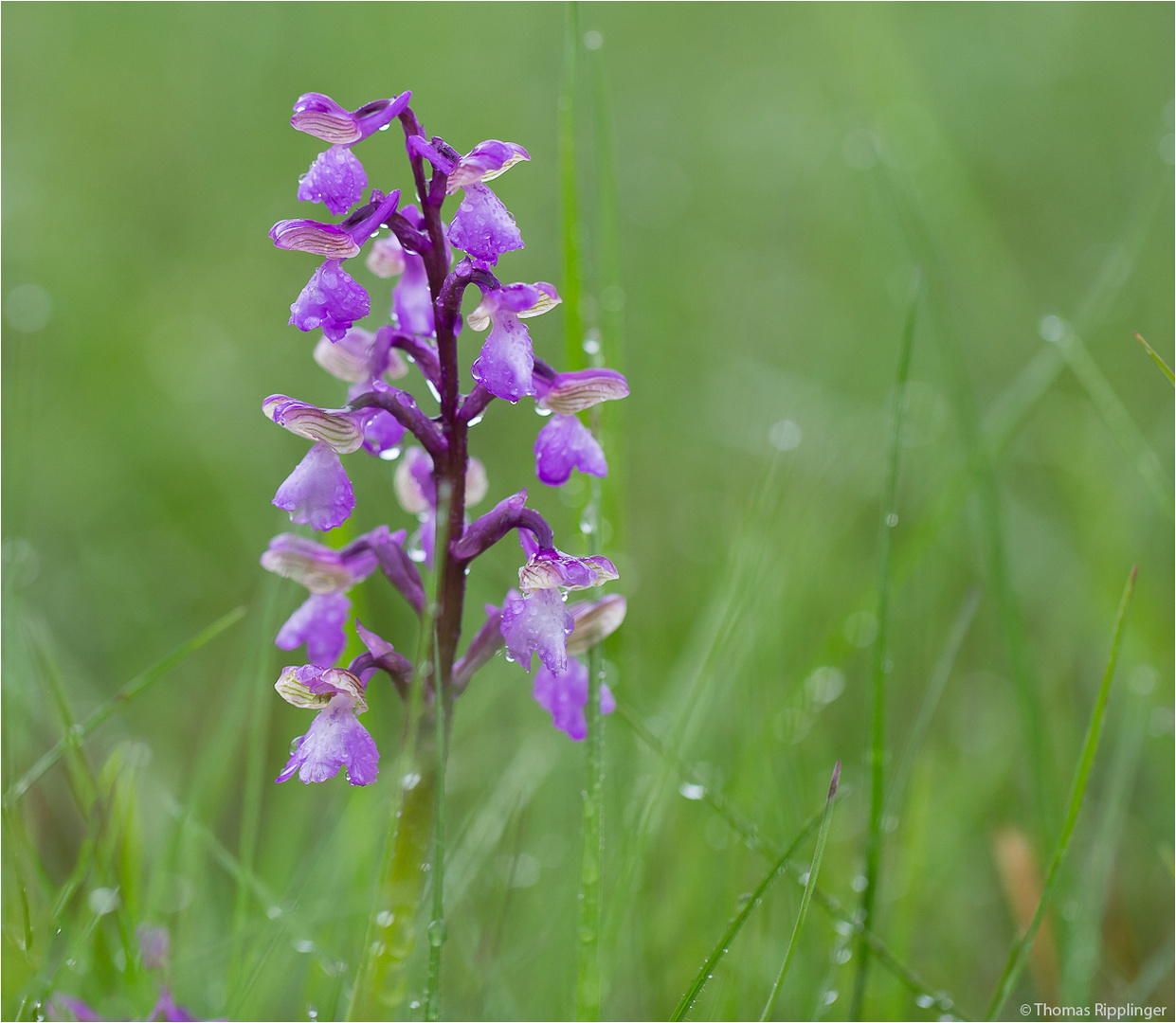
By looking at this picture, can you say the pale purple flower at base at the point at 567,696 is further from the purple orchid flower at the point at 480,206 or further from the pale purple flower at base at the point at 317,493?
the purple orchid flower at the point at 480,206

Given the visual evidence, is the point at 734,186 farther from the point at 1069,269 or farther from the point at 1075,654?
the point at 1075,654

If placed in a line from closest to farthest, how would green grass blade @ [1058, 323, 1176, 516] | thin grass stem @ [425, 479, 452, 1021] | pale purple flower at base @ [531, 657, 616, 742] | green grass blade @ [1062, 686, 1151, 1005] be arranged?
1. thin grass stem @ [425, 479, 452, 1021]
2. pale purple flower at base @ [531, 657, 616, 742]
3. green grass blade @ [1062, 686, 1151, 1005]
4. green grass blade @ [1058, 323, 1176, 516]

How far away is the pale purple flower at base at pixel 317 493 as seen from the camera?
139cm

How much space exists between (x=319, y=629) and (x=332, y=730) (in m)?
0.29

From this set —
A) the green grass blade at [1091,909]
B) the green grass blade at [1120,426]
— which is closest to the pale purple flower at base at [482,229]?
the green grass blade at [1120,426]

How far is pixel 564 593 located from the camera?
55.8 inches

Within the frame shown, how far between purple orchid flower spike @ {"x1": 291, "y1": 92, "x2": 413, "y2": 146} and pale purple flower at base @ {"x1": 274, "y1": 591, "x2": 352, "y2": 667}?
27.5 inches

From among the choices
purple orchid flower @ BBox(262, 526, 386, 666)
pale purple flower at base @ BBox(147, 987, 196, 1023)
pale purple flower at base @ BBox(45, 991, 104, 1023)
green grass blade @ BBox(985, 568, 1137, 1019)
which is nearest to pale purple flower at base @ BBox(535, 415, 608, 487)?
purple orchid flower @ BBox(262, 526, 386, 666)

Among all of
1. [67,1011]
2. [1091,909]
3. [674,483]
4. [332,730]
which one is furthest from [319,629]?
[674,483]

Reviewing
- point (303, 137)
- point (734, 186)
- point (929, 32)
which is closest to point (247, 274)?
point (303, 137)

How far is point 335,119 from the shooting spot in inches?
51.5

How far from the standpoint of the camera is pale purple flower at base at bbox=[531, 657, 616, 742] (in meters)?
1.56
